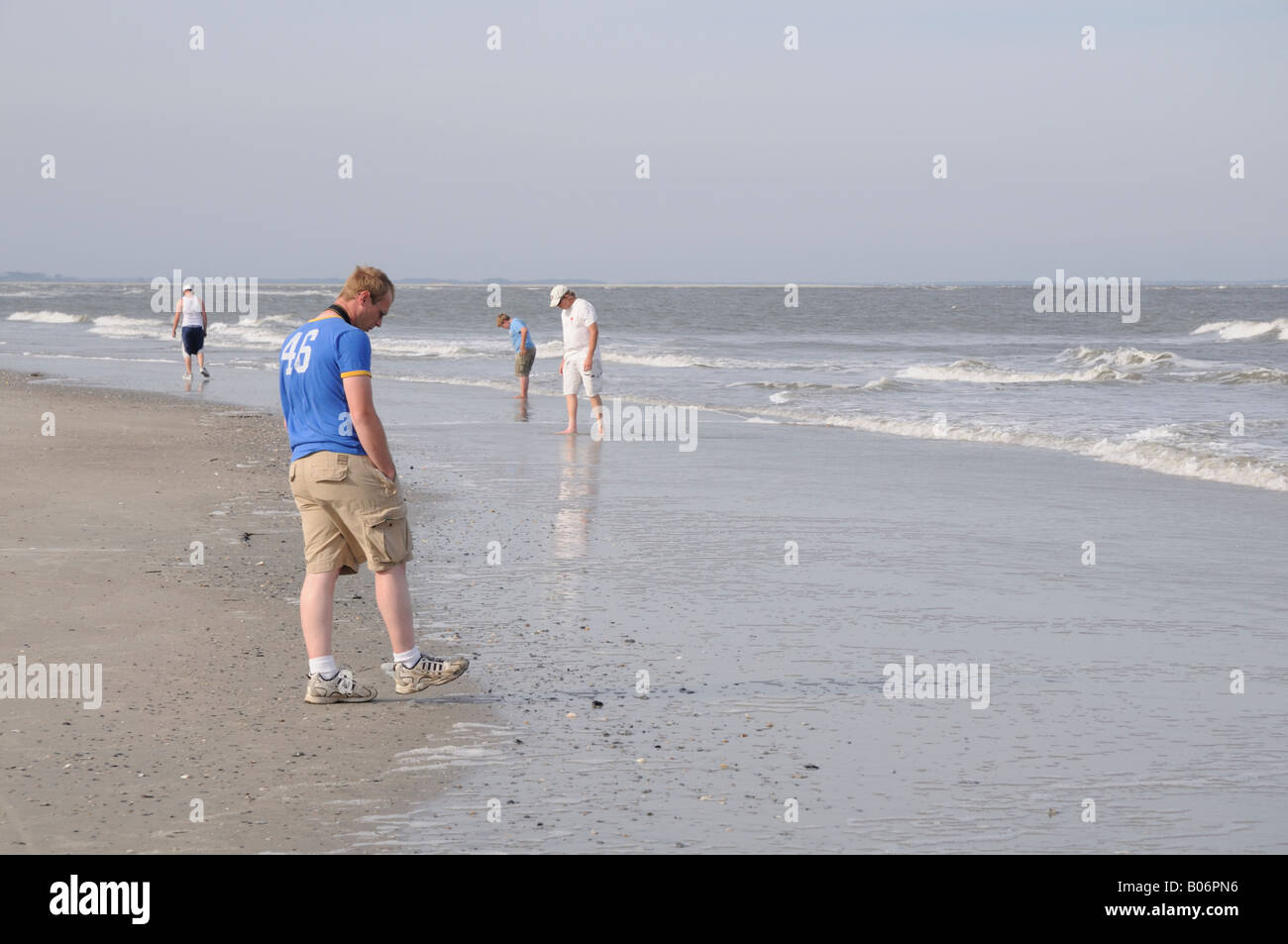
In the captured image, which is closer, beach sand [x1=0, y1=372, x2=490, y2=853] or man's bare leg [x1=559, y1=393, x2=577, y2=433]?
beach sand [x1=0, y1=372, x2=490, y2=853]

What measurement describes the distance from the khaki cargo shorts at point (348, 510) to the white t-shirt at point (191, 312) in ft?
58.5

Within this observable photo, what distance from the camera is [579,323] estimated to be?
1477cm

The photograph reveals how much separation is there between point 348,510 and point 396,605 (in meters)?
0.45

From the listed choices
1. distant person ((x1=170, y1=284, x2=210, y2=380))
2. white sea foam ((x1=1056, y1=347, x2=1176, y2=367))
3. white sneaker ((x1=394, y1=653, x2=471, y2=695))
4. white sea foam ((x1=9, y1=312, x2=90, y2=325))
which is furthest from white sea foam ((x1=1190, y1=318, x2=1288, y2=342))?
white sea foam ((x1=9, y1=312, x2=90, y2=325))

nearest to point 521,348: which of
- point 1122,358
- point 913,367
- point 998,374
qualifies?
point 998,374

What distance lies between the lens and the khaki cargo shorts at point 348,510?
528 centimetres

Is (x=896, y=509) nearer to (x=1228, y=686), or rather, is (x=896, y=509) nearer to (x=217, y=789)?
(x=1228, y=686)

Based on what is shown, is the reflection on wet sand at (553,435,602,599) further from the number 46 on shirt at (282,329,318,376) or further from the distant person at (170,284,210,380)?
the distant person at (170,284,210,380)

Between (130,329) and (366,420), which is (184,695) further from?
(130,329)

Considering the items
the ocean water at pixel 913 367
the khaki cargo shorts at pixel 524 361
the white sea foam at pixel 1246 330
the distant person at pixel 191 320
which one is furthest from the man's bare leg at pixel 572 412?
the white sea foam at pixel 1246 330

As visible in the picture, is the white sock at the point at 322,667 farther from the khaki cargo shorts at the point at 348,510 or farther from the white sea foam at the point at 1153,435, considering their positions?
the white sea foam at the point at 1153,435

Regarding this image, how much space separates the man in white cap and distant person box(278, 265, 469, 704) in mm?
9194

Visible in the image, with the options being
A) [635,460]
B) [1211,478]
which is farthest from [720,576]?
[1211,478]

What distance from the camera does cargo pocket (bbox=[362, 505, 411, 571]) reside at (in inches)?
209
